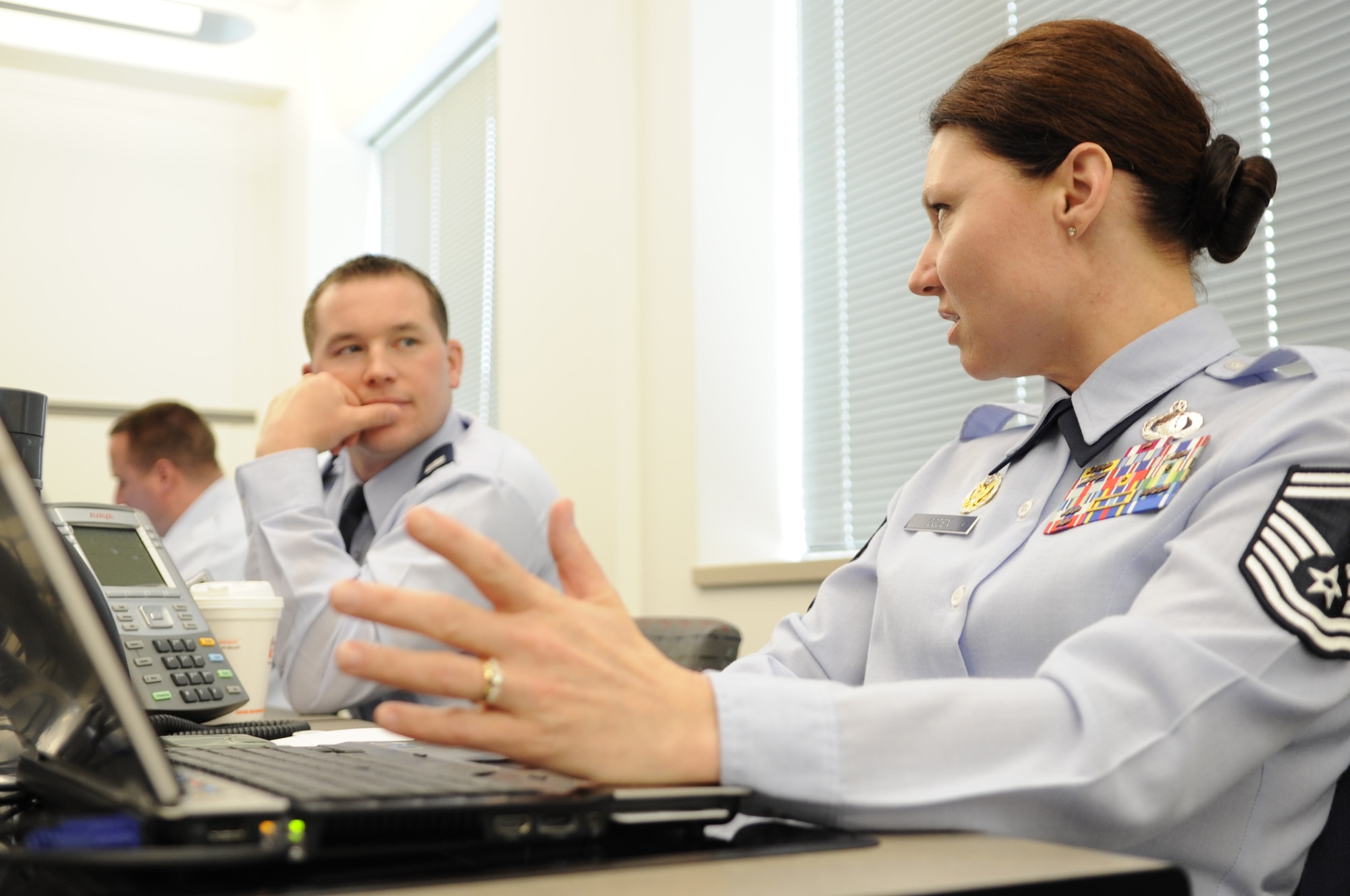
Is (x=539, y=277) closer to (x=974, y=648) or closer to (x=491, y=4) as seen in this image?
(x=491, y=4)

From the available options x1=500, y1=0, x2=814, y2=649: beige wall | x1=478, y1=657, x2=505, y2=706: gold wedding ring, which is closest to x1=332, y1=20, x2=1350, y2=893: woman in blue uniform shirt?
x1=478, y1=657, x2=505, y2=706: gold wedding ring

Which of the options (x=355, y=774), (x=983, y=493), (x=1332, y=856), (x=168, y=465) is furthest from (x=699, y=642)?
(x=168, y=465)

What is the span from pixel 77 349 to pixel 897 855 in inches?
211

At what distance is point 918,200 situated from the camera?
8.80 feet

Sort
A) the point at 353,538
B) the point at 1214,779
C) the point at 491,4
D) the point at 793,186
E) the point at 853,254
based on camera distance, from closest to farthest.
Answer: the point at 1214,779
the point at 353,538
the point at 853,254
the point at 793,186
the point at 491,4

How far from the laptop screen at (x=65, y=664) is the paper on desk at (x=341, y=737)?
36cm

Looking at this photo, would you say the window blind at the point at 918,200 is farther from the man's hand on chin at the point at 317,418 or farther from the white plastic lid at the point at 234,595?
the white plastic lid at the point at 234,595

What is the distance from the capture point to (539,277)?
351 cm

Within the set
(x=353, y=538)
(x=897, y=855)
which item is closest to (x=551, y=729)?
(x=897, y=855)

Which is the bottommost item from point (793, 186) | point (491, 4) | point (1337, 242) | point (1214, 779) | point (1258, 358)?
point (1214, 779)

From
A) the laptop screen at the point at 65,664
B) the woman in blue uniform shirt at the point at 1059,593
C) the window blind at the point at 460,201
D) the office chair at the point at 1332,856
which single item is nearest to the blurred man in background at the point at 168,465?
the window blind at the point at 460,201

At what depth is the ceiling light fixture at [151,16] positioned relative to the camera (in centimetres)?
434

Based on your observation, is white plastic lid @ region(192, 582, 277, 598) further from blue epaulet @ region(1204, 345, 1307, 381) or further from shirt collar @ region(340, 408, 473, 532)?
blue epaulet @ region(1204, 345, 1307, 381)

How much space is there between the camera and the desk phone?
1.23m
